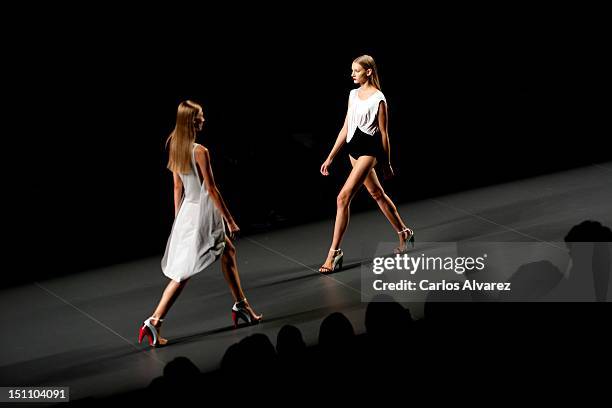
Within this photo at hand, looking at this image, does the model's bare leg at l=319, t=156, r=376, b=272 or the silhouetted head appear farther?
the model's bare leg at l=319, t=156, r=376, b=272

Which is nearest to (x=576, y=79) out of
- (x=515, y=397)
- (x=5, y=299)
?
(x=5, y=299)

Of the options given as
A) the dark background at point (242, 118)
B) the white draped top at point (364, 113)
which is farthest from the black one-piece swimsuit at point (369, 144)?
the dark background at point (242, 118)

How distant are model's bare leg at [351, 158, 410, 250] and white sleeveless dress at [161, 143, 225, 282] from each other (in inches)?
64.8

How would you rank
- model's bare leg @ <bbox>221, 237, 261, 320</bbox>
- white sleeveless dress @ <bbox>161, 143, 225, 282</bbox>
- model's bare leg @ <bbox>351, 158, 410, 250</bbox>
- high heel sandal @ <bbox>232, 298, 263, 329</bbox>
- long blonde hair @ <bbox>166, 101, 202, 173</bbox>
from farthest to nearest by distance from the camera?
1. model's bare leg @ <bbox>351, 158, 410, 250</bbox>
2. high heel sandal @ <bbox>232, 298, 263, 329</bbox>
3. model's bare leg @ <bbox>221, 237, 261, 320</bbox>
4. white sleeveless dress @ <bbox>161, 143, 225, 282</bbox>
5. long blonde hair @ <bbox>166, 101, 202, 173</bbox>

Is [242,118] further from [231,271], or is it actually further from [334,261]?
[231,271]

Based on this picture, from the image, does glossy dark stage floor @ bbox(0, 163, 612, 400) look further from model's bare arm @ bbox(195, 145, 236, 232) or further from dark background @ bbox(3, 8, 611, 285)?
model's bare arm @ bbox(195, 145, 236, 232)

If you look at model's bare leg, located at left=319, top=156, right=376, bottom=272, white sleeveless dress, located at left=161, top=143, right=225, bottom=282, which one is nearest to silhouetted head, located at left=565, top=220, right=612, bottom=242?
model's bare leg, located at left=319, top=156, right=376, bottom=272

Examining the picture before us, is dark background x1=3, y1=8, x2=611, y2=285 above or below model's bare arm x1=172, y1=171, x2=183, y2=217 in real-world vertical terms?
above

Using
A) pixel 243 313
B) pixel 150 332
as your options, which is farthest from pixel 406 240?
pixel 150 332

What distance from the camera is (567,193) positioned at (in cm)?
1016

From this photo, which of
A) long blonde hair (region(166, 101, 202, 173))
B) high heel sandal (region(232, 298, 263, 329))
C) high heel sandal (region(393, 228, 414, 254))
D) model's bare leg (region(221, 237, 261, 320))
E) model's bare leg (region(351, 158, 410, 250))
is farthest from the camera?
high heel sandal (region(393, 228, 414, 254))

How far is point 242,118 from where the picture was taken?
421 inches

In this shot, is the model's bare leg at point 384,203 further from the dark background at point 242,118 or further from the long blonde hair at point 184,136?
the long blonde hair at point 184,136

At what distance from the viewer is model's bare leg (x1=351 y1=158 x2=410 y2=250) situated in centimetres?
855
